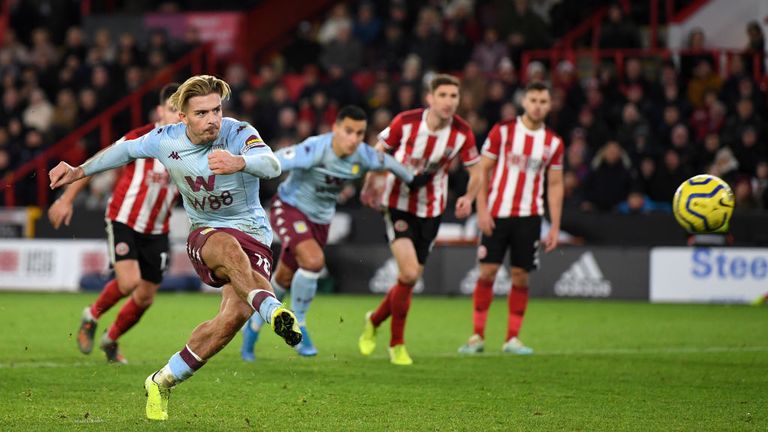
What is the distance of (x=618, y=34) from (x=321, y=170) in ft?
37.1

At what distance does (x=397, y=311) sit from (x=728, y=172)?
8.83 meters

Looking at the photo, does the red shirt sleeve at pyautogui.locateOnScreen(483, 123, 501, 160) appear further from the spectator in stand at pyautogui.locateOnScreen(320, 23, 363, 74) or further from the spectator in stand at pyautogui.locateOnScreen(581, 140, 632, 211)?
the spectator in stand at pyautogui.locateOnScreen(320, 23, 363, 74)

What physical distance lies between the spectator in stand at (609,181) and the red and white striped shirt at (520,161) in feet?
22.8

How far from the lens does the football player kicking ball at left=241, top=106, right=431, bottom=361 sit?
9711 millimetres

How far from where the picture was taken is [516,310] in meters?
10.7

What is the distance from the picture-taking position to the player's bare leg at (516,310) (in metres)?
10.4

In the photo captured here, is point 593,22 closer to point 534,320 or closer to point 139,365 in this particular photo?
point 534,320

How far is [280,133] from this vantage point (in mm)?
19828

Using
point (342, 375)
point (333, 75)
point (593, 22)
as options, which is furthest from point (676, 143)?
point (342, 375)

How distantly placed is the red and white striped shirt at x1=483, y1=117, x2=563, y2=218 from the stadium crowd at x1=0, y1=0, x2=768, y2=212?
6.86 meters

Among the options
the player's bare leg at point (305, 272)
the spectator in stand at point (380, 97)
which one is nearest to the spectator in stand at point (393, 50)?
the spectator in stand at point (380, 97)

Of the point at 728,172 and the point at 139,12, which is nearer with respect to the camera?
the point at 728,172

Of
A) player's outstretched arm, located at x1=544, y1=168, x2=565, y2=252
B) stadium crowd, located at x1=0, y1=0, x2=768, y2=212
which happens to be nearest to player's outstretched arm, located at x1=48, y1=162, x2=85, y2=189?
player's outstretched arm, located at x1=544, y1=168, x2=565, y2=252

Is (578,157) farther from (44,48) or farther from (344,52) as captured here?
(44,48)
